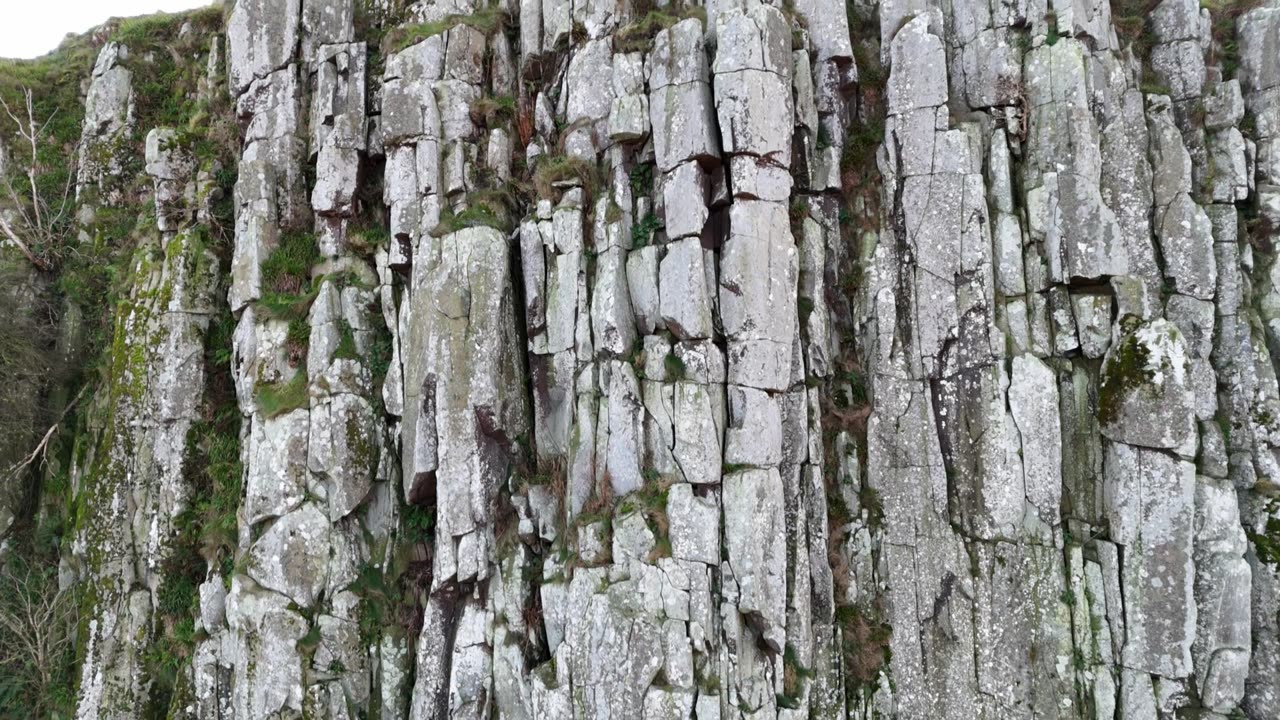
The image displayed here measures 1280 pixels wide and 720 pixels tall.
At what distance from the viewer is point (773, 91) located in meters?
13.9

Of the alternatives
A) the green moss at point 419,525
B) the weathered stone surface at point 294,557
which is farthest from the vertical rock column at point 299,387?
the green moss at point 419,525

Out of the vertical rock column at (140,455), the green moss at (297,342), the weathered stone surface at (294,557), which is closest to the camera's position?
the weathered stone surface at (294,557)

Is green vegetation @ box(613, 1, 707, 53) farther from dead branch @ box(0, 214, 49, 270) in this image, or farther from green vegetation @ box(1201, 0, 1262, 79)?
dead branch @ box(0, 214, 49, 270)

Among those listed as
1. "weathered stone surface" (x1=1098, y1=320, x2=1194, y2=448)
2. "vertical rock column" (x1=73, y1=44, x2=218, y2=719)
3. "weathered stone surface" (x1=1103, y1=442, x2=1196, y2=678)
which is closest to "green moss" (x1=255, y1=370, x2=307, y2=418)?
"vertical rock column" (x1=73, y1=44, x2=218, y2=719)

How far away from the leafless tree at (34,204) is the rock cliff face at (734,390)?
24.3 ft

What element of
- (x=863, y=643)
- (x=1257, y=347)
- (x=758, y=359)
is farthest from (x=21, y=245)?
(x=1257, y=347)

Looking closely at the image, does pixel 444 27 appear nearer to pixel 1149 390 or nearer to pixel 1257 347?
pixel 1149 390

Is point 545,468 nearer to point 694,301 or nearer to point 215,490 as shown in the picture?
point 694,301

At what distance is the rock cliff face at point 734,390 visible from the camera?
12992 millimetres

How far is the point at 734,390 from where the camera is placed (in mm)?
13234

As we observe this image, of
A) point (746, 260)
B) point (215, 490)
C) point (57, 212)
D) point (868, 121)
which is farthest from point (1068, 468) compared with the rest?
point (57, 212)

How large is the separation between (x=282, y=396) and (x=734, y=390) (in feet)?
36.4

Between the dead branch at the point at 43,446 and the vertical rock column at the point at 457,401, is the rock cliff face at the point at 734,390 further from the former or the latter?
the dead branch at the point at 43,446

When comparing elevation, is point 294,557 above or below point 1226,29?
below
